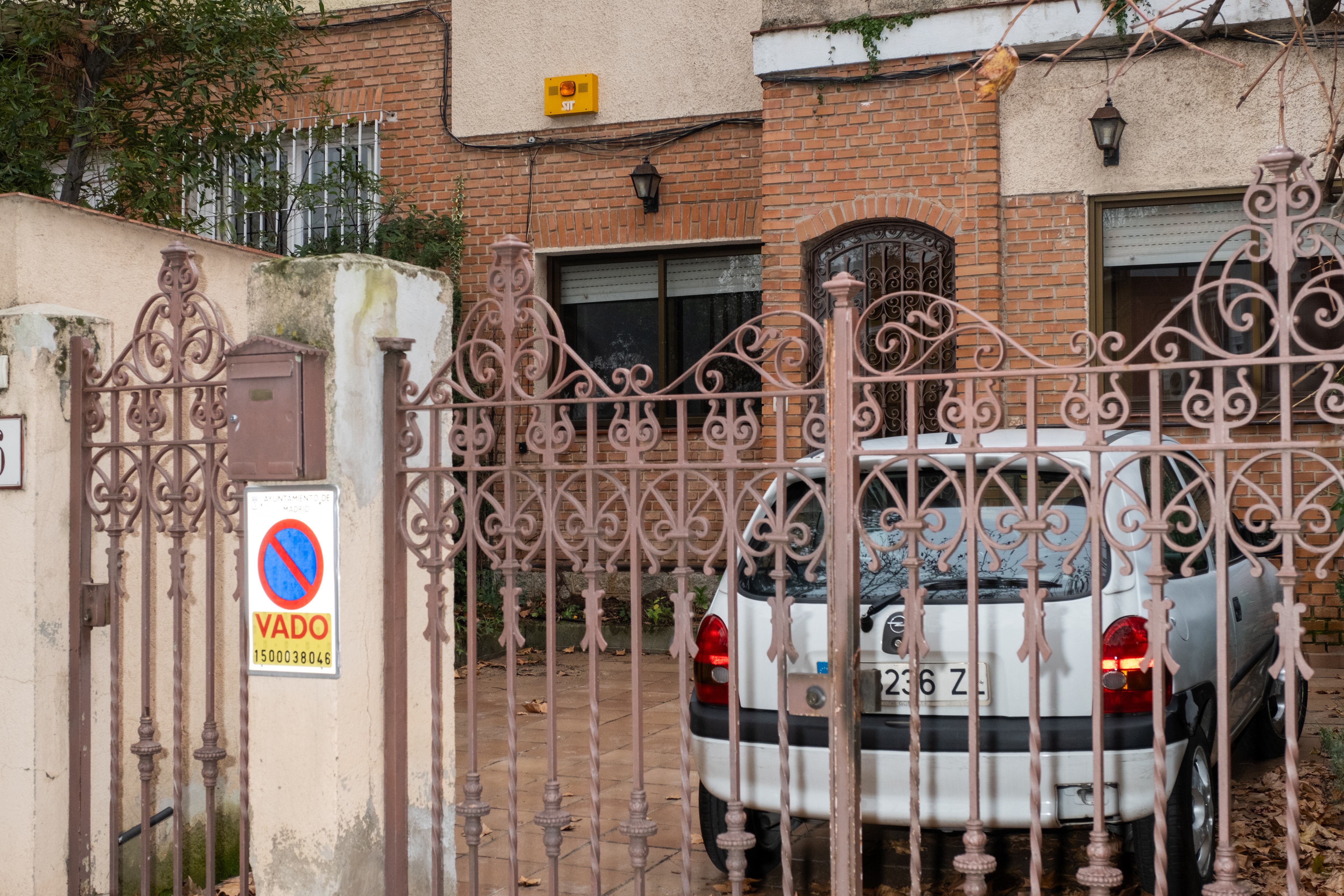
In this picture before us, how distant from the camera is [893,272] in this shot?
10.2m

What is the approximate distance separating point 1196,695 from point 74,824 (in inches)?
154

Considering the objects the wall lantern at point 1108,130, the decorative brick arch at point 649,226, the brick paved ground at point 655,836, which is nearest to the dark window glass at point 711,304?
the decorative brick arch at point 649,226

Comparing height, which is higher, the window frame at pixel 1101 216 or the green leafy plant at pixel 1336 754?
the window frame at pixel 1101 216

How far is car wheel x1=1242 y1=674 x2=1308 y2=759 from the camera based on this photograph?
677 cm

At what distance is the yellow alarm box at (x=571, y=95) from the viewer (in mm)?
11805

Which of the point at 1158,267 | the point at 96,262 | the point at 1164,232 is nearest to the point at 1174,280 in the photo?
the point at 1158,267

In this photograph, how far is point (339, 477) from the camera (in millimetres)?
3863

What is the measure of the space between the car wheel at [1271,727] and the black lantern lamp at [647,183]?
6.72 meters

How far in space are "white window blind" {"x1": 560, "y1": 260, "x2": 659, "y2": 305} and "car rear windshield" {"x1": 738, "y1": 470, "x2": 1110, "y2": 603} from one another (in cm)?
732

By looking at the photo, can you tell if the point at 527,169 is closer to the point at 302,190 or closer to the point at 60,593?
the point at 302,190

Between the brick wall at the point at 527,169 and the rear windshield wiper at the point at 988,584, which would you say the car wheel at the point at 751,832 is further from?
the brick wall at the point at 527,169

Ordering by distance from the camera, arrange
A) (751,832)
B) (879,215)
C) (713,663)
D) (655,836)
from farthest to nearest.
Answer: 1. (879,215)
2. (655,836)
3. (751,832)
4. (713,663)

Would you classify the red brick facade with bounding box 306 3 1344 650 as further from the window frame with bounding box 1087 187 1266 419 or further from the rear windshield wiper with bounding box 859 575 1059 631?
the rear windshield wiper with bounding box 859 575 1059 631

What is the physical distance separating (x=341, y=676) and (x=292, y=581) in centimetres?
34
